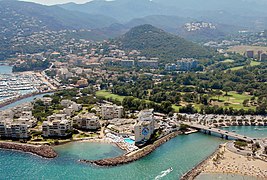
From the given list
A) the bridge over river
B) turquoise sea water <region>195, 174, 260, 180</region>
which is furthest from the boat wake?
the bridge over river

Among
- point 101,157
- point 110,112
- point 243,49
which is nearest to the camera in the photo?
point 101,157

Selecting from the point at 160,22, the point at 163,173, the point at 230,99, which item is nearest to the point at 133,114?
the point at 163,173

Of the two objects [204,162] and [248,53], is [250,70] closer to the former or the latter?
[248,53]

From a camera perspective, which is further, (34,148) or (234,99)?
(234,99)

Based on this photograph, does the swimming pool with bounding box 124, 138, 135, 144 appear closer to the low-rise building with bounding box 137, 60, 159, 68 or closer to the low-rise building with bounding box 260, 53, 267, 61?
the low-rise building with bounding box 137, 60, 159, 68

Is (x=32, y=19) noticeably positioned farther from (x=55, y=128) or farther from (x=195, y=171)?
(x=195, y=171)

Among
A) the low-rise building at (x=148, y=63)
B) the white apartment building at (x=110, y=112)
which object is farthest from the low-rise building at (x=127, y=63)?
the white apartment building at (x=110, y=112)
